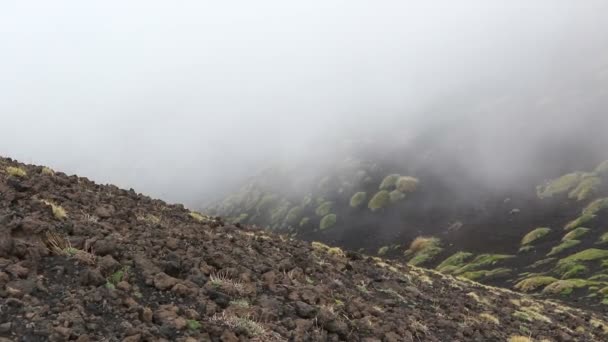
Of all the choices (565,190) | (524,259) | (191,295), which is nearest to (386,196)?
(565,190)

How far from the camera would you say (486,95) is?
18788cm

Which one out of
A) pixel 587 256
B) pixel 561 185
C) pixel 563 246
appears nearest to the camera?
pixel 587 256

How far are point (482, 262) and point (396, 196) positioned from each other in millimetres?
47631

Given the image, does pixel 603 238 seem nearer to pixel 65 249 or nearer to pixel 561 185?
pixel 561 185

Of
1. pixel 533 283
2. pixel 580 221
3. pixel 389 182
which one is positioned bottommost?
pixel 533 283

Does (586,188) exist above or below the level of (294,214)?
below

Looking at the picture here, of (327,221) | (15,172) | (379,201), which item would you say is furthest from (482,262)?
(15,172)

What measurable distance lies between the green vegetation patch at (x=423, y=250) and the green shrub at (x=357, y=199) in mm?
31899

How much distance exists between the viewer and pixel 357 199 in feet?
457

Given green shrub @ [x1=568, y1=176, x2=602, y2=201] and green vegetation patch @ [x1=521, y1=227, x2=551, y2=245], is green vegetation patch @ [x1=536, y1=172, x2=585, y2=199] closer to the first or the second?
green shrub @ [x1=568, y1=176, x2=602, y2=201]

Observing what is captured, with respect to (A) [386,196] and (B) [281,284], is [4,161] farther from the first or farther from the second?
(A) [386,196]

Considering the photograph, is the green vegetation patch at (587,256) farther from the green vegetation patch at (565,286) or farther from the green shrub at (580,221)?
the green shrub at (580,221)

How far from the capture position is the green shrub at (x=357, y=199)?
136875mm

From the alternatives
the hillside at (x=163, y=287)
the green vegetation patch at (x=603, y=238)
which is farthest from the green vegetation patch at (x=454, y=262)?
the hillside at (x=163, y=287)
